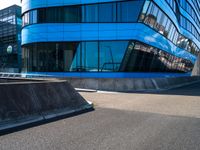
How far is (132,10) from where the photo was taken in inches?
1131

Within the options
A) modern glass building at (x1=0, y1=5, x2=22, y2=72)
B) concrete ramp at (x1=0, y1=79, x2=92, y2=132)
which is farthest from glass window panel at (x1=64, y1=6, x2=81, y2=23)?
modern glass building at (x1=0, y1=5, x2=22, y2=72)

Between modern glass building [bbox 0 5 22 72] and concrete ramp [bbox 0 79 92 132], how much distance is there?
51849 mm

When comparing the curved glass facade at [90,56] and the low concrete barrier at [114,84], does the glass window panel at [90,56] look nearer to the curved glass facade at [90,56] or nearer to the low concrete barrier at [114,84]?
the curved glass facade at [90,56]

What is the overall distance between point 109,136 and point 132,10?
22.9 m

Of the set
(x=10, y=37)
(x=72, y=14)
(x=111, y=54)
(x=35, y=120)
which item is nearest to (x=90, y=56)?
(x=111, y=54)

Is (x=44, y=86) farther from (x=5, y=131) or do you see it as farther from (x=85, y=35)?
(x=85, y=35)

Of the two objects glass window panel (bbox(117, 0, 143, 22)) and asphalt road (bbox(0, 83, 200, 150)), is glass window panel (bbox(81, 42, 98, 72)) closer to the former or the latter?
glass window panel (bbox(117, 0, 143, 22))

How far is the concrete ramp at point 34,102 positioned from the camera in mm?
8305

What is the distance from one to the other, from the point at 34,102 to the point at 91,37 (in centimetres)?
2091

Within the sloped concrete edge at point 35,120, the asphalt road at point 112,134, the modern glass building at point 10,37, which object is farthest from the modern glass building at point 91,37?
the modern glass building at point 10,37

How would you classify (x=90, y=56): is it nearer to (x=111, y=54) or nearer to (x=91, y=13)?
(x=111, y=54)

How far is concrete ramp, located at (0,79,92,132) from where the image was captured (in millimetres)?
8305

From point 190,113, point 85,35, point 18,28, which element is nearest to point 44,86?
Result: point 190,113

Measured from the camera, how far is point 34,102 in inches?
369
